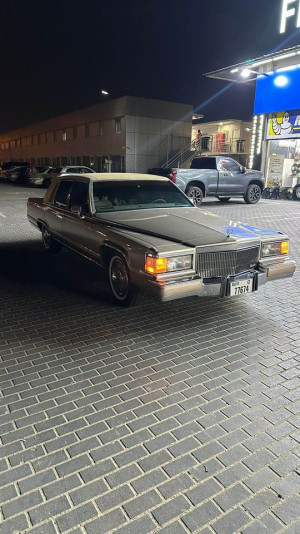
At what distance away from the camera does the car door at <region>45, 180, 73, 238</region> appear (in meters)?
6.56

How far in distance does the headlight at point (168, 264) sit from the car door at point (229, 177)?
41.1 feet

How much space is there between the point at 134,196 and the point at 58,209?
5.48 feet

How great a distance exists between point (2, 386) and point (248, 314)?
301cm

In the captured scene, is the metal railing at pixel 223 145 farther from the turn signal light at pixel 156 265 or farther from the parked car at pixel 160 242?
the turn signal light at pixel 156 265

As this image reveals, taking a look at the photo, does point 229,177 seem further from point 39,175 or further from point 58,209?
point 39,175

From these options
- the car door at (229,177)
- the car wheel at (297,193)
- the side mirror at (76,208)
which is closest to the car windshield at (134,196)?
the side mirror at (76,208)

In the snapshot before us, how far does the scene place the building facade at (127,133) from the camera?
112 ft

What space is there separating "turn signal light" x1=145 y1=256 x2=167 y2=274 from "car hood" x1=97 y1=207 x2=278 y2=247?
402mm

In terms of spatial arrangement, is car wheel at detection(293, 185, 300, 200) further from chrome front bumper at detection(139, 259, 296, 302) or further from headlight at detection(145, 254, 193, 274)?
headlight at detection(145, 254, 193, 274)

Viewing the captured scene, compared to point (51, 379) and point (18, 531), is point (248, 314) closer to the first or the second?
point (51, 379)

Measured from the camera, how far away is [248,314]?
191 inches

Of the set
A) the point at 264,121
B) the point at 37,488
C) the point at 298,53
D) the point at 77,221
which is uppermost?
the point at 298,53

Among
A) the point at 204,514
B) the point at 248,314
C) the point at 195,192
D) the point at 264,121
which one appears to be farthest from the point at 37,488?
the point at 264,121

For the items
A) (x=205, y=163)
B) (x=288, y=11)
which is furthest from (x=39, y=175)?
(x=288, y=11)
